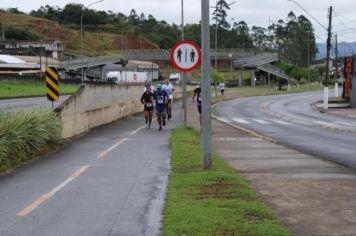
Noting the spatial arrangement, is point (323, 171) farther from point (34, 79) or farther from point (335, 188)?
point (34, 79)

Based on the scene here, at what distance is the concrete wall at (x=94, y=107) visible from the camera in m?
17.6

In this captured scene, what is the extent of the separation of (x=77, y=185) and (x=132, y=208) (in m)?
2.11

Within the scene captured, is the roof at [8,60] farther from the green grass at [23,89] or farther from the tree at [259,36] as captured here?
the tree at [259,36]

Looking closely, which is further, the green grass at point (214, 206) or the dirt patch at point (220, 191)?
the dirt patch at point (220, 191)

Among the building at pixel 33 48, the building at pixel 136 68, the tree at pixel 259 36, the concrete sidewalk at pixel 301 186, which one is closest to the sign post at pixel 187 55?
the concrete sidewalk at pixel 301 186

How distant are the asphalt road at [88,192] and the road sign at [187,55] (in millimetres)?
2192

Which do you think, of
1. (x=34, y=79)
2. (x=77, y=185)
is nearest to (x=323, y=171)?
(x=77, y=185)

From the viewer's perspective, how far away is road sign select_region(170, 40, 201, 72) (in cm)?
1368

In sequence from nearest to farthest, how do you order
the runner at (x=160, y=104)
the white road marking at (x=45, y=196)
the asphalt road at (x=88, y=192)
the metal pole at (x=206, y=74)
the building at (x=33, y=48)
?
the asphalt road at (x=88, y=192)
the white road marking at (x=45, y=196)
the metal pole at (x=206, y=74)
the runner at (x=160, y=104)
the building at (x=33, y=48)

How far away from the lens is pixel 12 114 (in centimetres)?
1335

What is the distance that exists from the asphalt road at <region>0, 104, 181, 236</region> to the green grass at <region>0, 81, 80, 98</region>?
31.7m

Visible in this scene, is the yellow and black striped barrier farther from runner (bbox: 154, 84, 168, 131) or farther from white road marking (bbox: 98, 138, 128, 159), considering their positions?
runner (bbox: 154, 84, 168, 131)

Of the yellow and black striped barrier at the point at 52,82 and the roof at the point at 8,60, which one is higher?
the roof at the point at 8,60

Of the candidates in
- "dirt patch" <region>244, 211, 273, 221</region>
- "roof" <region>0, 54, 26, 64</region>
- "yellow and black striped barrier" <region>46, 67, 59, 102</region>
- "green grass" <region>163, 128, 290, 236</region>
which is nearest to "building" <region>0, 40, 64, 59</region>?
"roof" <region>0, 54, 26, 64</region>
